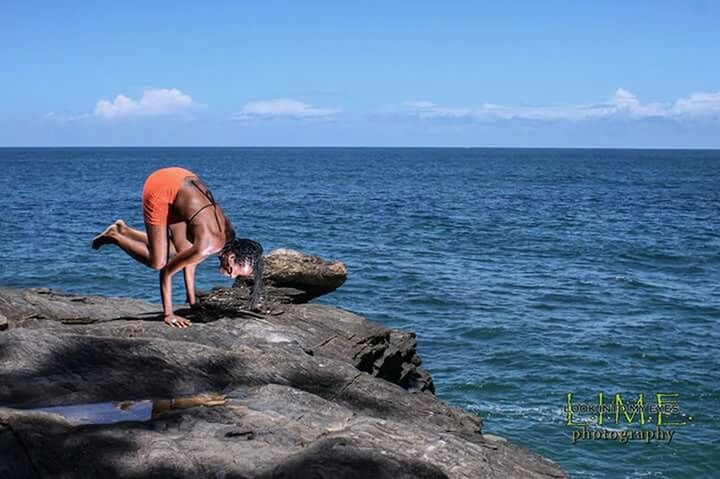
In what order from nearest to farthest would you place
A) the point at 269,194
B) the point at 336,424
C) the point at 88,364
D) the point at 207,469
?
the point at 207,469, the point at 336,424, the point at 88,364, the point at 269,194

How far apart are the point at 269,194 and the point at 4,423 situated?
8238 centimetres

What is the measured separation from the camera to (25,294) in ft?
42.8

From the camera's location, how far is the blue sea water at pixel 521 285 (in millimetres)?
20641

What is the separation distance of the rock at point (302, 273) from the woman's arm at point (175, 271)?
13.2 feet

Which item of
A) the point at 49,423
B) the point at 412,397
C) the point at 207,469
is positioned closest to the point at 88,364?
the point at 49,423

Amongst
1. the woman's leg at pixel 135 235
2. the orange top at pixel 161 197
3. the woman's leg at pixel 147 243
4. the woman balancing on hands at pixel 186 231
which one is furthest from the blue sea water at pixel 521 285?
the orange top at pixel 161 197

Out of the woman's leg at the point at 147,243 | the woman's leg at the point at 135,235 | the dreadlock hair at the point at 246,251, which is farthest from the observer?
the woman's leg at the point at 135,235

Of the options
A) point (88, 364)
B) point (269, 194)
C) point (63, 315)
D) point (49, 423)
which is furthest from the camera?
point (269, 194)

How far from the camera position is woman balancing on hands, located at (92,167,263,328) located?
1152 cm

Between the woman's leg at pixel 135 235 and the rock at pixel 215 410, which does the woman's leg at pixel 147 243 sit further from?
the rock at pixel 215 410

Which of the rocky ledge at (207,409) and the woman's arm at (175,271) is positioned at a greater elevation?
the woman's arm at (175,271)

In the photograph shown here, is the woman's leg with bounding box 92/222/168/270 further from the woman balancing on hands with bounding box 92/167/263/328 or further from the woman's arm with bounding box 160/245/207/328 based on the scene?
the woman's arm with bounding box 160/245/207/328

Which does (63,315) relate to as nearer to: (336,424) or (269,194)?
(336,424)

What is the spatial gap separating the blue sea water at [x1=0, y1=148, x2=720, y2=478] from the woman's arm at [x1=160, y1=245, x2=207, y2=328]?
9956mm
